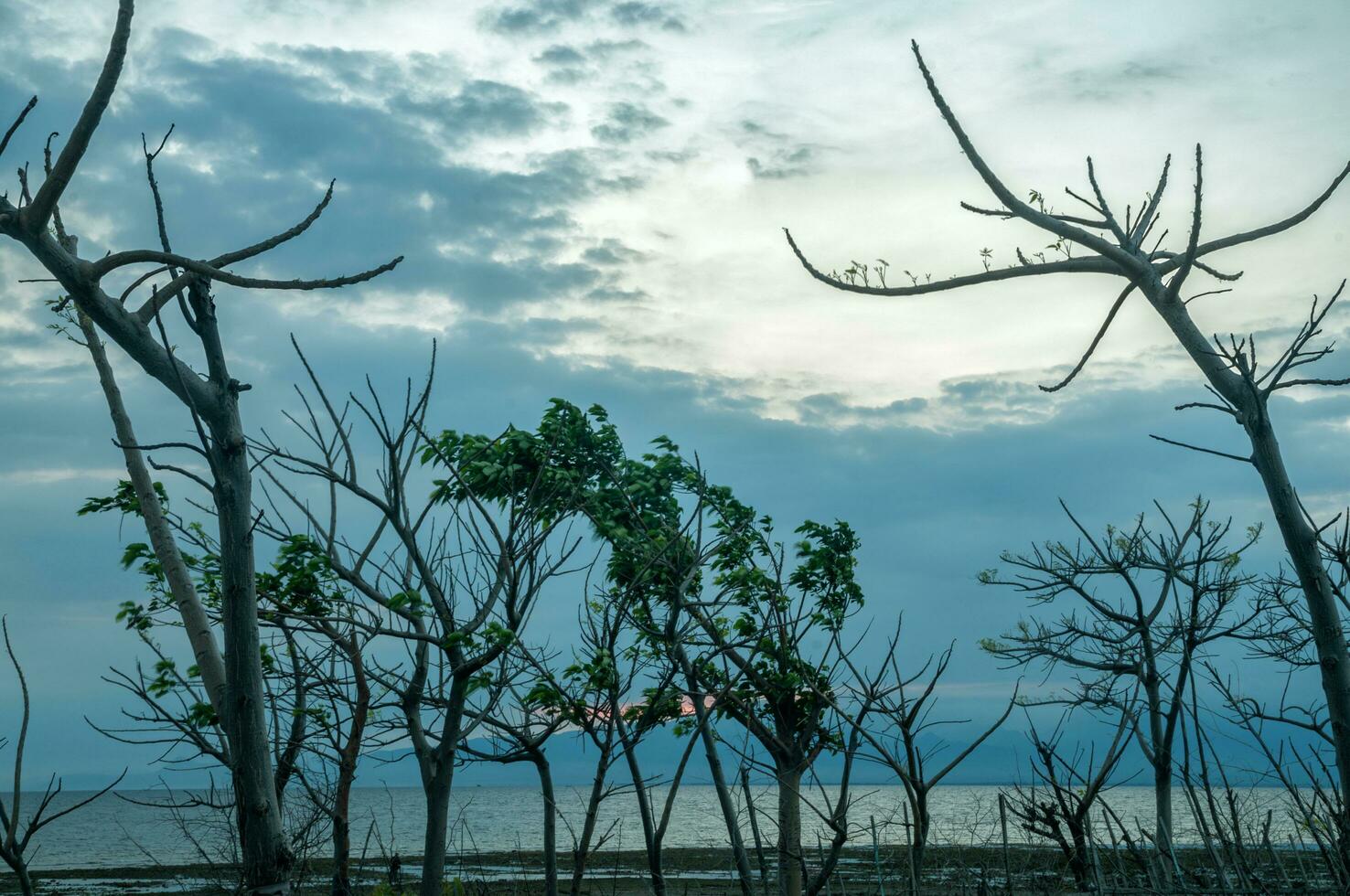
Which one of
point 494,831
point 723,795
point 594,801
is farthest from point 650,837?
point 494,831

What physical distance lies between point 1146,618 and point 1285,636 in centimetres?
191

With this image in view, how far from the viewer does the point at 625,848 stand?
54.2 m

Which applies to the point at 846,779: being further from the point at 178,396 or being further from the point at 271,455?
the point at 271,455

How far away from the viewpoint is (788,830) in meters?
6.12

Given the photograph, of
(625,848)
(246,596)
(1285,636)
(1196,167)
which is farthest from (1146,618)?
(625,848)

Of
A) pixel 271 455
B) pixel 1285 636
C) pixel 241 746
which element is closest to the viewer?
pixel 241 746

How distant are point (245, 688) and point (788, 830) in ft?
11.5

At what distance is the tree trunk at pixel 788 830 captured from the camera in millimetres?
5430

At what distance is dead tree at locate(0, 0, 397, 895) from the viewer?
12.2 feet

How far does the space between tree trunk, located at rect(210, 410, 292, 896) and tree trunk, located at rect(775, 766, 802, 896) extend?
2.06 m

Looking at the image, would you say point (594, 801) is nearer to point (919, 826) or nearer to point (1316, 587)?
point (919, 826)

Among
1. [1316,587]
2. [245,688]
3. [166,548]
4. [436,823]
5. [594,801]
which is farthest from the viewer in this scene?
[436,823]

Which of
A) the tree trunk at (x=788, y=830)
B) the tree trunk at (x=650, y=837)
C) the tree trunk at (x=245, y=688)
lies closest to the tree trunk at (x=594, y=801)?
the tree trunk at (x=650, y=837)

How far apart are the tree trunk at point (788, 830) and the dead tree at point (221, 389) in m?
2.11
